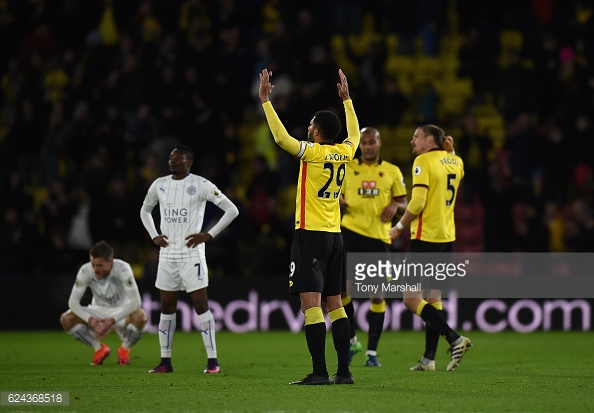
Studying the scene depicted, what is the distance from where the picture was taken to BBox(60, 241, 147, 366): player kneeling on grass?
11594 mm

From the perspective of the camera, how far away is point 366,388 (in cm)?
887

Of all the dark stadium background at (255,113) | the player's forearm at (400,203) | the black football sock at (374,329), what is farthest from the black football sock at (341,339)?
the dark stadium background at (255,113)

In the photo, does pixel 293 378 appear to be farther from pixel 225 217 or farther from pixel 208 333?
pixel 225 217

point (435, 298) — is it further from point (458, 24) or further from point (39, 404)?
point (458, 24)

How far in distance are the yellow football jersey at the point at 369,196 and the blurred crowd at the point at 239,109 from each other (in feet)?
17.7

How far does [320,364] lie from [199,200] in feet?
8.42

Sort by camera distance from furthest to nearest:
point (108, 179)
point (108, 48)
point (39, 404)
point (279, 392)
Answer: point (108, 48) < point (108, 179) < point (279, 392) < point (39, 404)

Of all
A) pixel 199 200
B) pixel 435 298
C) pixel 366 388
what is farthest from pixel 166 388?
pixel 435 298

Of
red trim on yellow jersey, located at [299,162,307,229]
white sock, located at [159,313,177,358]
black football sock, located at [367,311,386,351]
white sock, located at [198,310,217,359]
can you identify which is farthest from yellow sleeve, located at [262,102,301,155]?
black football sock, located at [367,311,386,351]

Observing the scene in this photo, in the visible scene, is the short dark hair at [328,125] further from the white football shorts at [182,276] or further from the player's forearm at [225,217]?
the white football shorts at [182,276]

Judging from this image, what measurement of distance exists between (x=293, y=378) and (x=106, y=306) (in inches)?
116

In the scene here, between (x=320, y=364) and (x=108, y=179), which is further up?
(x=108, y=179)

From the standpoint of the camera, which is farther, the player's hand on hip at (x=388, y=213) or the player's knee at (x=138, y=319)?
the player's knee at (x=138, y=319)

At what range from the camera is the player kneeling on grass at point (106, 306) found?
11.6 metres
